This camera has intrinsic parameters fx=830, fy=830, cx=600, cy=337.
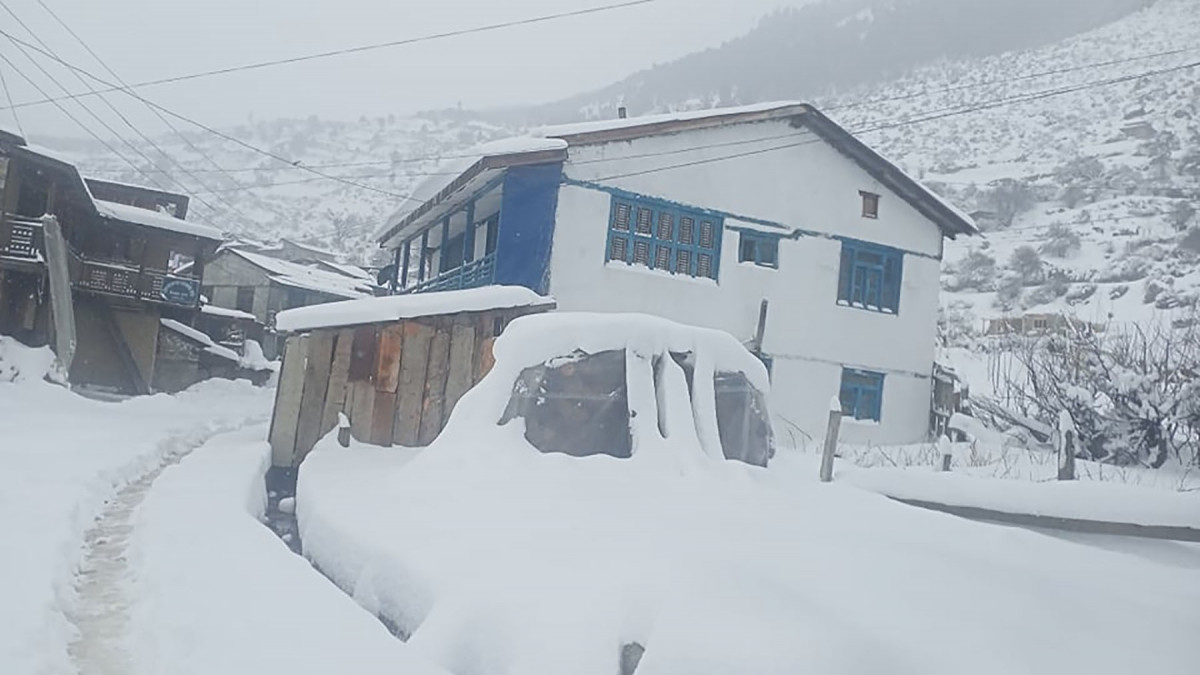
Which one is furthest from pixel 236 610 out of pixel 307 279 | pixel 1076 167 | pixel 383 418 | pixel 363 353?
pixel 1076 167

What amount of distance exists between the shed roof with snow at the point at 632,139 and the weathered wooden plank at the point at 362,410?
227 inches

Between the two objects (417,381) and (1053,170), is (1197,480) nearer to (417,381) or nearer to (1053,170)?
(417,381)

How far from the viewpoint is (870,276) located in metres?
17.7

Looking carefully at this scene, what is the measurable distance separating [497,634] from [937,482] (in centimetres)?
358

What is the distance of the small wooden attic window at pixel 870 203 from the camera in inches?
690

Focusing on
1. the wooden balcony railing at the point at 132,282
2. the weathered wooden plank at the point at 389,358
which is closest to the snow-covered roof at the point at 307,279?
the wooden balcony railing at the point at 132,282

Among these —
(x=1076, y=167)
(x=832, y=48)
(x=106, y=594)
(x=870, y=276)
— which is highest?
(x=832, y=48)

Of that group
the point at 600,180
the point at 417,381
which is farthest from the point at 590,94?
the point at 417,381

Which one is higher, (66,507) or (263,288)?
(263,288)

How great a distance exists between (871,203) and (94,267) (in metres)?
21.1

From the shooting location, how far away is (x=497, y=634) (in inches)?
143

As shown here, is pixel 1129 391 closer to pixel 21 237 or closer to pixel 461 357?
pixel 461 357

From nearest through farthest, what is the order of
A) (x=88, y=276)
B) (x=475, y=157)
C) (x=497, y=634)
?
(x=497, y=634) → (x=475, y=157) → (x=88, y=276)

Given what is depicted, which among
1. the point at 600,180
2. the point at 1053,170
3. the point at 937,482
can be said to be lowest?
the point at 937,482
